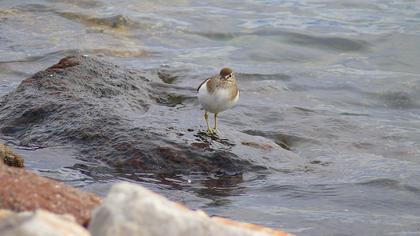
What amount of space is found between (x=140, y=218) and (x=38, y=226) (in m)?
0.44

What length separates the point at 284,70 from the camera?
12.8 m

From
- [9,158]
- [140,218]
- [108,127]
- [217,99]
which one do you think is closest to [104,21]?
[217,99]

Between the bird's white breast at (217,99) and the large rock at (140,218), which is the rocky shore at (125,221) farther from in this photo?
the bird's white breast at (217,99)

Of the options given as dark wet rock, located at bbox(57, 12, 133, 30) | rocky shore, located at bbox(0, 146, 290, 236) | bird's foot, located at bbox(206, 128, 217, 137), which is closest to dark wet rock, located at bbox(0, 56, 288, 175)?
bird's foot, located at bbox(206, 128, 217, 137)

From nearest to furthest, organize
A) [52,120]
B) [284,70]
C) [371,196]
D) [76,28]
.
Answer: [371,196] → [52,120] → [284,70] → [76,28]

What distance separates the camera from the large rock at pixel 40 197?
3.86 m

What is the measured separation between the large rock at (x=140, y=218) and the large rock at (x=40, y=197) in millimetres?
566

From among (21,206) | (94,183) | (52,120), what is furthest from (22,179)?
(52,120)

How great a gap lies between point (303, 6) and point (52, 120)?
957cm

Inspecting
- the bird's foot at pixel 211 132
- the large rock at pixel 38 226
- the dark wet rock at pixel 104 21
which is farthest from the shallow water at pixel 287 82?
the large rock at pixel 38 226

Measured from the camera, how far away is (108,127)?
7.69m

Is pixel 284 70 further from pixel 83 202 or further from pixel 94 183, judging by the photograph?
pixel 83 202

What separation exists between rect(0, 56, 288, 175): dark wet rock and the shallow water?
0.16 metres

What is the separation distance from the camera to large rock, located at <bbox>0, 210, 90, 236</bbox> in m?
2.96
